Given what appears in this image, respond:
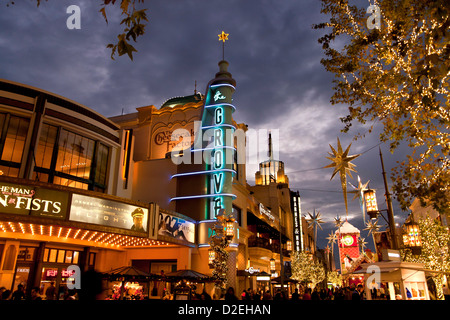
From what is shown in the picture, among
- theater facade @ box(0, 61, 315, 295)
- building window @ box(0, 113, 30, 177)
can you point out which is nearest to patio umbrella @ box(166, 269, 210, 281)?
theater facade @ box(0, 61, 315, 295)

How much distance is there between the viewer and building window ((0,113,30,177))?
21.1 meters

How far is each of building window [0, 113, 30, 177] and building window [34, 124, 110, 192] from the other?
3.69 ft

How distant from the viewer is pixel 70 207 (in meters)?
18.2

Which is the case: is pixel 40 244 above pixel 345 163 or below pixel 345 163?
below

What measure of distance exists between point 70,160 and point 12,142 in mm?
3890

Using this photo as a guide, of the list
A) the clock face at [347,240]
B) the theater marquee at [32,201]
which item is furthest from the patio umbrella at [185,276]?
the clock face at [347,240]

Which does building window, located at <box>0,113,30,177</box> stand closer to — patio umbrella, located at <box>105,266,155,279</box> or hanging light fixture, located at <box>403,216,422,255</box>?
patio umbrella, located at <box>105,266,155,279</box>

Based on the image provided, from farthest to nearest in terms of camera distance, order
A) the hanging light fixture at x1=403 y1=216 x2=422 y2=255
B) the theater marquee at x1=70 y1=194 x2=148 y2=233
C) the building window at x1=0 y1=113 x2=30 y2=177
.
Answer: the building window at x1=0 y1=113 x2=30 y2=177
the hanging light fixture at x1=403 y1=216 x2=422 y2=255
the theater marquee at x1=70 y1=194 x2=148 y2=233

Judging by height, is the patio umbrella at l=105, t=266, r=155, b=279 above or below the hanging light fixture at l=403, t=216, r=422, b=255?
below

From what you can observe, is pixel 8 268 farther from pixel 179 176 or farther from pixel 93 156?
pixel 179 176

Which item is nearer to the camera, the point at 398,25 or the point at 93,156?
the point at 398,25

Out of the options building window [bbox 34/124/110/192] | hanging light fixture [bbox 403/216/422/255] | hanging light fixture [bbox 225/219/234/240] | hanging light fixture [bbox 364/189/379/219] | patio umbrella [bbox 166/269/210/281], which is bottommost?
patio umbrella [bbox 166/269/210/281]
